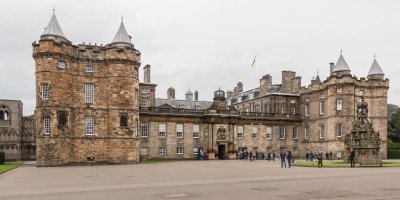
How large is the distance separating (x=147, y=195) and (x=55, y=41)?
30.6 m

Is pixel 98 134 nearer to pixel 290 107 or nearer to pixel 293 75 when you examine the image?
pixel 290 107

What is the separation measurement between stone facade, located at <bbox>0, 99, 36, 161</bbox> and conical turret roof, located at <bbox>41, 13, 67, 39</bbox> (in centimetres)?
2664

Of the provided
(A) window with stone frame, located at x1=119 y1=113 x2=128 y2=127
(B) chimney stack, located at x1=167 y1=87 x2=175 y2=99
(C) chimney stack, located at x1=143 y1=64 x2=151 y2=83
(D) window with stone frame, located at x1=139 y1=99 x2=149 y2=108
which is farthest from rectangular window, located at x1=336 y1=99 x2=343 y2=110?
(B) chimney stack, located at x1=167 y1=87 x2=175 y2=99

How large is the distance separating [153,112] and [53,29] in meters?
16.4

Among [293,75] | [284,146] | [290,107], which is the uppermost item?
[293,75]

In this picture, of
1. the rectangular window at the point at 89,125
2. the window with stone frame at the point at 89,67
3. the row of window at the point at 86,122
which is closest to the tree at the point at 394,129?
the row of window at the point at 86,122

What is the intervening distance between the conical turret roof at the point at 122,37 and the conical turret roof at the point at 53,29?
565 cm

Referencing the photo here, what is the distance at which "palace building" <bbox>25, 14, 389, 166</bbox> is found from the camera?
4109 centimetres

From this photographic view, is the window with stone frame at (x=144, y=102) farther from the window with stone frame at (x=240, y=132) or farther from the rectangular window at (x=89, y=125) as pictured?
the rectangular window at (x=89, y=125)

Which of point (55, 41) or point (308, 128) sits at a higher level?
point (55, 41)

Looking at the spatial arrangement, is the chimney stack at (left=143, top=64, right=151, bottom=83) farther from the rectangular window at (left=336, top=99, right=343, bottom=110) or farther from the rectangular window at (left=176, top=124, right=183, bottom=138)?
the rectangular window at (left=336, top=99, right=343, bottom=110)

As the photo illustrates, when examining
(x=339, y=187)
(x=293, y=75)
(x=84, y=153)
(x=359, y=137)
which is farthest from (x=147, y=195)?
(x=293, y=75)

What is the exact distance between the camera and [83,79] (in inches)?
1708

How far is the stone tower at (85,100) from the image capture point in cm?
4062
